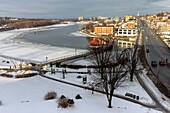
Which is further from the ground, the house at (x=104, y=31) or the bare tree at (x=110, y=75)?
the house at (x=104, y=31)

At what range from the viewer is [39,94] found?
22266mm

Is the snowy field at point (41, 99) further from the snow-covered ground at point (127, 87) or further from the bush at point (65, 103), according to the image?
the snow-covered ground at point (127, 87)

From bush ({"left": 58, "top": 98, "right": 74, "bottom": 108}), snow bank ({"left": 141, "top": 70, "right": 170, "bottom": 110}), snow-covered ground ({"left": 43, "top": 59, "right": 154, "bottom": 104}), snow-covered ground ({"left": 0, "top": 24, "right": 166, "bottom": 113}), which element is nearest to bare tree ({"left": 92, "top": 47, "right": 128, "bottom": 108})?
snow-covered ground ({"left": 43, "top": 59, "right": 154, "bottom": 104})

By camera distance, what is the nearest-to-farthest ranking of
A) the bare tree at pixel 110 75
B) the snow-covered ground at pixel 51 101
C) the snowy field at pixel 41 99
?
1. the snowy field at pixel 41 99
2. the snow-covered ground at pixel 51 101
3. the bare tree at pixel 110 75

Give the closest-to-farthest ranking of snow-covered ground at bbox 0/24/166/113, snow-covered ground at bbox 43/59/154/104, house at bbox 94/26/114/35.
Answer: snow-covered ground at bbox 0/24/166/113, snow-covered ground at bbox 43/59/154/104, house at bbox 94/26/114/35

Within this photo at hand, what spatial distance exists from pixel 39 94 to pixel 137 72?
13.6m

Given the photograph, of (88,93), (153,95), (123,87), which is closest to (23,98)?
(88,93)

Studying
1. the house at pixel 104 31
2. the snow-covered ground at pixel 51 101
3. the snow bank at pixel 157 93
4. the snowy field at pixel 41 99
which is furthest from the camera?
the house at pixel 104 31

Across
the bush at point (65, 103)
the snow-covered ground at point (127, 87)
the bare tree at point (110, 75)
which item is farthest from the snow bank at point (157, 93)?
the bush at point (65, 103)

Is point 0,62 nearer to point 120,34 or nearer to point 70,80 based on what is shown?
point 70,80

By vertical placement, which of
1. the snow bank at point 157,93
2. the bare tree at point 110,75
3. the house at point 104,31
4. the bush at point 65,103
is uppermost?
the house at point 104,31

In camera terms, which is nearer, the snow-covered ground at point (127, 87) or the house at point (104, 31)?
the snow-covered ground at point (127, 87)

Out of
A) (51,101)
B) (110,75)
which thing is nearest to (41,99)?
(51,101)

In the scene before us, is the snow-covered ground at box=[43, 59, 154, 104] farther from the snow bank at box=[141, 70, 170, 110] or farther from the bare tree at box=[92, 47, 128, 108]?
the snow bank at box=[141, 70, 170, 110]
